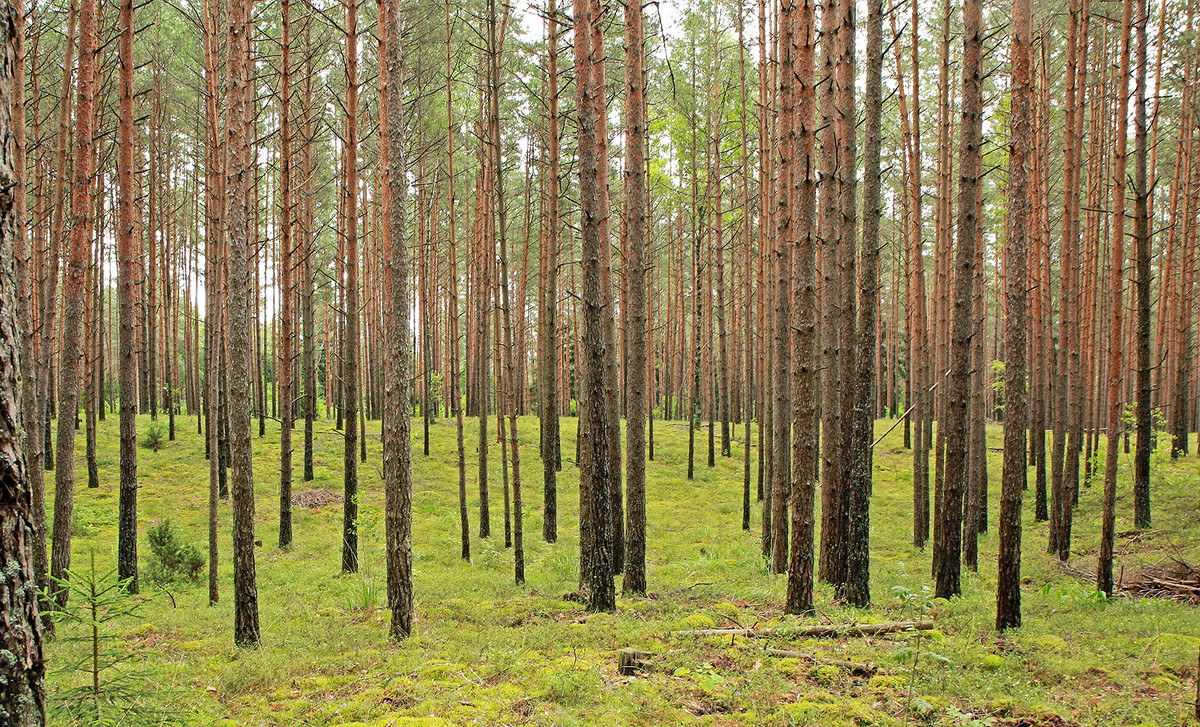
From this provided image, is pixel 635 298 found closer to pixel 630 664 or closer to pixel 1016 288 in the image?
pixel 1016 288

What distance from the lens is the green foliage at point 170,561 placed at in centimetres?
989

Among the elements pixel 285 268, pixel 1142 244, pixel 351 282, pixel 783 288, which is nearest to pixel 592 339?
pixel 783 288

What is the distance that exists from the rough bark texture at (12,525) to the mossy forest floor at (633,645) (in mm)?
1199

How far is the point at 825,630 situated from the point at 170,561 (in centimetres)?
967

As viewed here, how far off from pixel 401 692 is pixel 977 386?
1061cm

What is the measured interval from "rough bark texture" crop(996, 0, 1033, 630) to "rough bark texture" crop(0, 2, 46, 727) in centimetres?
691

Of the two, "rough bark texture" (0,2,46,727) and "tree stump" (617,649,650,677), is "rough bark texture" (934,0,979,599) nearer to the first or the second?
"tree stump" (617,649,650,677)

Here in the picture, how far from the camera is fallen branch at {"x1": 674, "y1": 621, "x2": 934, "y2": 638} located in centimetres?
605

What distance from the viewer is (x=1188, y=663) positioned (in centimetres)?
534

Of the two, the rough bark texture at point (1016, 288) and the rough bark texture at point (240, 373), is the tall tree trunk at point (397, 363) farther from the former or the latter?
the rough bark texture at point (1016, 288)

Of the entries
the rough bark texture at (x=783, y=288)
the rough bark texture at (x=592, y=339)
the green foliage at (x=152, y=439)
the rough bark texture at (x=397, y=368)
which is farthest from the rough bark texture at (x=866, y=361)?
the green foliage at (x=152, y=439)

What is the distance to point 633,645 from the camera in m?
6.09

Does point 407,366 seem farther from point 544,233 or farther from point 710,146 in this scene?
point 710,146

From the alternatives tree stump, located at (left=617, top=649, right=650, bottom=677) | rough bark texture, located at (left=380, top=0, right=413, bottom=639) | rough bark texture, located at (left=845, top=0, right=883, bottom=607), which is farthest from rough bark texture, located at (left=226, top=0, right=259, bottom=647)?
rough bark texture, located at (left=845, top=0, right=883, bottom=607)
